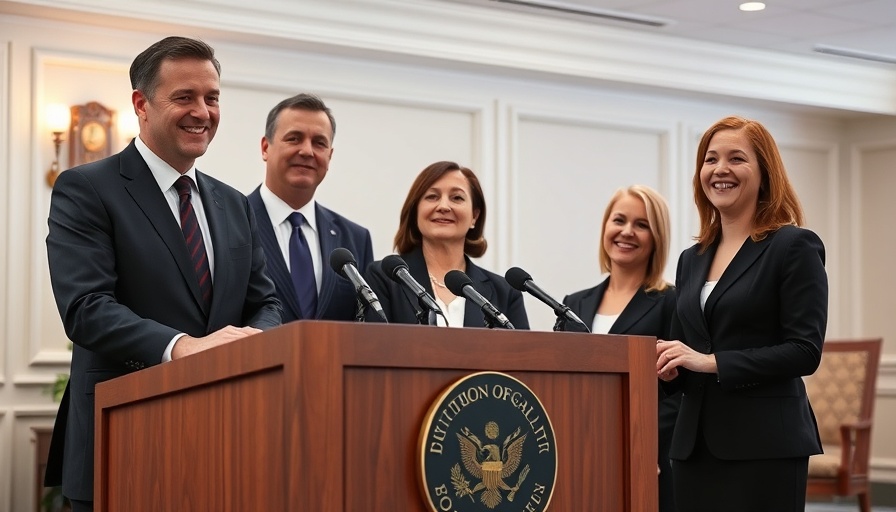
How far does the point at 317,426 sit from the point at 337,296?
2.31 metres

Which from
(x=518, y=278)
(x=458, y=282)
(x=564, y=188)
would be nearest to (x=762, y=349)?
(x=518, y=278)

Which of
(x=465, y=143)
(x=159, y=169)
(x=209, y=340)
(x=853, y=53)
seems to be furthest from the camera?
(x=853, y=53)

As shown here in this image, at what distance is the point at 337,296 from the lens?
4020 mm

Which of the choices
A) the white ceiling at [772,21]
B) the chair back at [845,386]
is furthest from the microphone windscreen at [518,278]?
the chair back at [845,386]

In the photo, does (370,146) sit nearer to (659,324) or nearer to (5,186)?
(5,186)

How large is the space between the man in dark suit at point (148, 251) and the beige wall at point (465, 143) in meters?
4.22

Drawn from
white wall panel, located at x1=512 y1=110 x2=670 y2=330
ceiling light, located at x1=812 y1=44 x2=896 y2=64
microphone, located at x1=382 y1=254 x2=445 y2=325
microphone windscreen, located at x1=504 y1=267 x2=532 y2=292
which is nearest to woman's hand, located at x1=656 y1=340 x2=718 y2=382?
microphone windscreen, located at x1=504 y1=267 x2=532 y2=292

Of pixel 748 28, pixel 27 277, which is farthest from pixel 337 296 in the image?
pixel 748 28

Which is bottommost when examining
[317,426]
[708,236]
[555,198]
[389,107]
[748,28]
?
[317,426]

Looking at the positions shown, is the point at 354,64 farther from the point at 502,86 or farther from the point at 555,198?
the point at 555,198

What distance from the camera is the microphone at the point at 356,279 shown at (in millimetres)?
2451

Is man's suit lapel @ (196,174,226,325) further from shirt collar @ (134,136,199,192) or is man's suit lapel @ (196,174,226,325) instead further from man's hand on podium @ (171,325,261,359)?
man's hand on podium @ (171,325,261,359)

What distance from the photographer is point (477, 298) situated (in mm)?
2570

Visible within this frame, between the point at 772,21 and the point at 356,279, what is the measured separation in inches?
252
